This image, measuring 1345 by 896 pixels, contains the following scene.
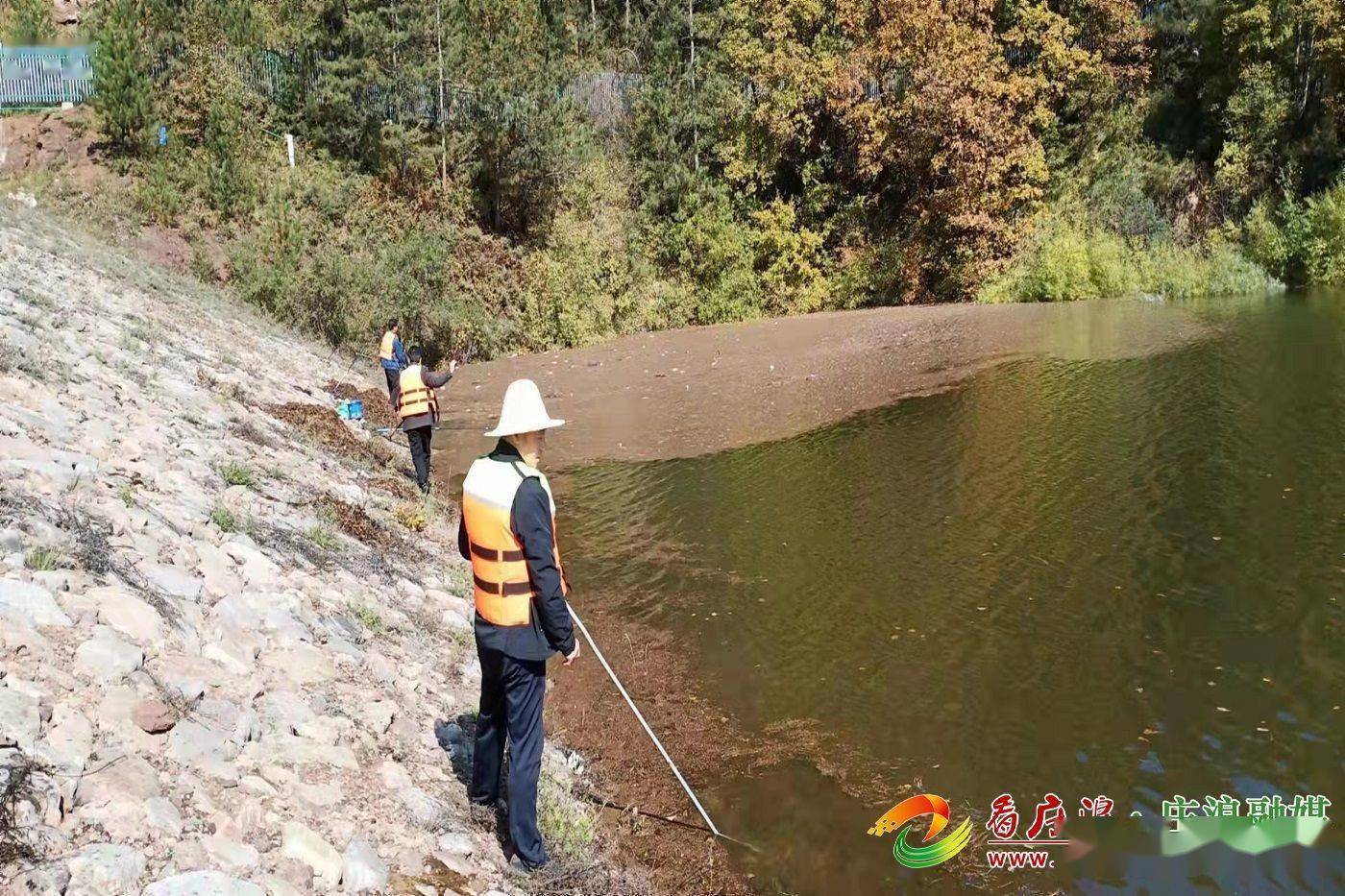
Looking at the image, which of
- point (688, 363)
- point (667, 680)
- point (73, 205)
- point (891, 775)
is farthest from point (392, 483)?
point (73, 205)

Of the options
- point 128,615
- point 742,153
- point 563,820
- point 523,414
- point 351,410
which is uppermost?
point 742,153

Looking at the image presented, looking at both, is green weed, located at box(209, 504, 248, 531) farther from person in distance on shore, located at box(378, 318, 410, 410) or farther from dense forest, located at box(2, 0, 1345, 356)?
dense forest, located at box(2, 0, 1345, 356)

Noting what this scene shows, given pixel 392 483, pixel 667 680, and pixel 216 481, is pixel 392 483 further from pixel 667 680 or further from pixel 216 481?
pixel 667 680

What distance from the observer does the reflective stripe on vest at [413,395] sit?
36.1ft

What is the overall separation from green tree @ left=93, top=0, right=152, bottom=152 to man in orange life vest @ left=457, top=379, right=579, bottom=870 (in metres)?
27.2

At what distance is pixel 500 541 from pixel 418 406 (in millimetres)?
7033

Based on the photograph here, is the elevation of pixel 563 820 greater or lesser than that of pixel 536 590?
lesser

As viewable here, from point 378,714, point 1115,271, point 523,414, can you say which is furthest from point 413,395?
point 1115,271

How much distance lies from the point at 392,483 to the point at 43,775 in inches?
307

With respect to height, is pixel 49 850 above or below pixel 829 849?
above

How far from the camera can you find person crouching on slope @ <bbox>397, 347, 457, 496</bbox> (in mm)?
11000

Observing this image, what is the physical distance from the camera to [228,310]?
1888 cm

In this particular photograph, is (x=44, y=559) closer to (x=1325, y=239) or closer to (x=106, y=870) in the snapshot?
(x=106, y=870)

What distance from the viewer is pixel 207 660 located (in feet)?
16.2
